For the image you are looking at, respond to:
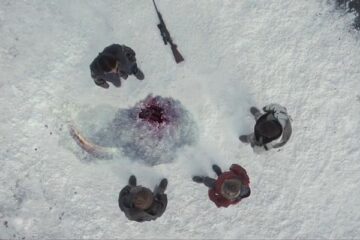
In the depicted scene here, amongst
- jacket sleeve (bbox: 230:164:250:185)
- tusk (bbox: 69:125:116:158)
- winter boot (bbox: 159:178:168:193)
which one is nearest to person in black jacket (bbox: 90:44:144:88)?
tusk (bbox: 69:125:116:158)

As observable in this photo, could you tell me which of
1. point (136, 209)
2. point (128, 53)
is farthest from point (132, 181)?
point (128, 53)

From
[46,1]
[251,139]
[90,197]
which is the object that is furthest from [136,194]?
[46,1]

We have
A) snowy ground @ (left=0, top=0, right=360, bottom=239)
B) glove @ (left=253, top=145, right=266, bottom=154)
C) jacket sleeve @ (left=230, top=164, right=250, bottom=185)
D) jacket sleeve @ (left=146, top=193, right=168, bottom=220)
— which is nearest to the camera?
jacket sleeve @ (left=146, top=193, right=168, bottom=220)

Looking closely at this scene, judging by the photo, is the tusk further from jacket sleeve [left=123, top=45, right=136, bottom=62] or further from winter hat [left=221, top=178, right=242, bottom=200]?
winter hat [left=221, top=178, right=242, bottom=200]

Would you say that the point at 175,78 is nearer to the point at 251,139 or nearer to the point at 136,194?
the point at 251,139

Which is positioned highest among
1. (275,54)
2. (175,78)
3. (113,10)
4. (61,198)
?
(275,54)

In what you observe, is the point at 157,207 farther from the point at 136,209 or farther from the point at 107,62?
the point at 107,62
